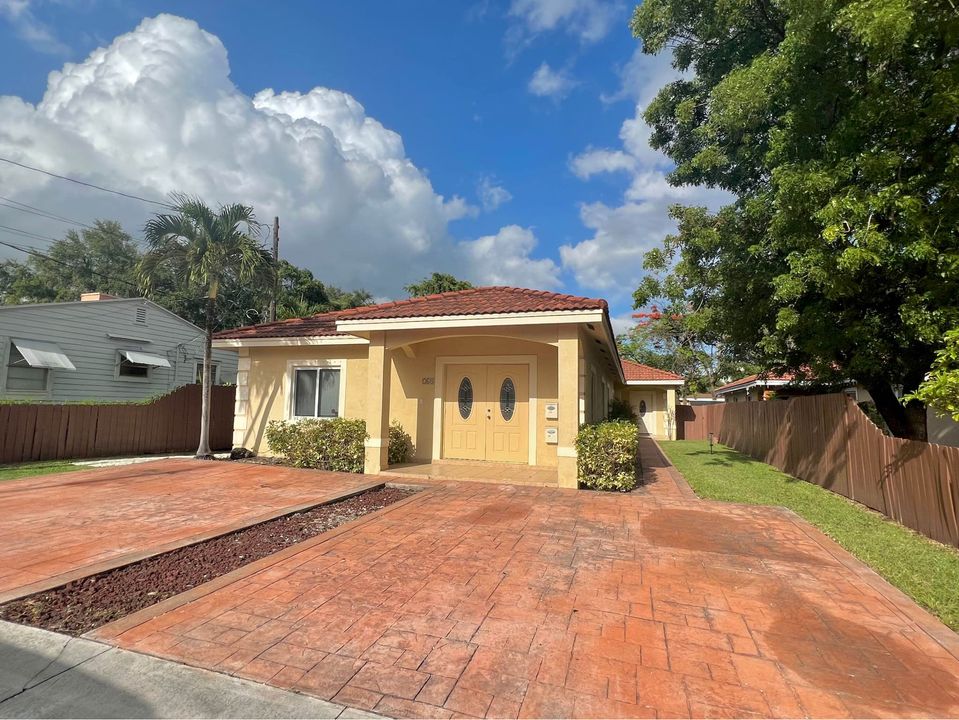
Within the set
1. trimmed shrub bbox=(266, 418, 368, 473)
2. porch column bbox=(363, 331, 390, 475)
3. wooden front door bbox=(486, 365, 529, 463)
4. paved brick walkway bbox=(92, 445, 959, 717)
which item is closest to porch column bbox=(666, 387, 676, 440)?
wooden front door bbox=(486, 365, 529, 463)

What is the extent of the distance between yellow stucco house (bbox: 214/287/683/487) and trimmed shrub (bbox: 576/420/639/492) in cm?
21

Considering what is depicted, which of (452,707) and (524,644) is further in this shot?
(524,644)

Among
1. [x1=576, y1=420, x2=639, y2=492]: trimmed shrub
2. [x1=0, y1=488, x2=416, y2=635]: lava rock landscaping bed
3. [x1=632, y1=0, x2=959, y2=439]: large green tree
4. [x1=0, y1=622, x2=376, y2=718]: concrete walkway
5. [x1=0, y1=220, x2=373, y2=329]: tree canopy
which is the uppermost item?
[x1=0, y1=220, x2=373, y2=329]: tree canopy

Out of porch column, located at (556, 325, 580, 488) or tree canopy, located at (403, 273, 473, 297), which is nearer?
porch column, located at (556, 325, 580, 488)

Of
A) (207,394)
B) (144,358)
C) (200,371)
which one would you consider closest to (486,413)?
(207,394)

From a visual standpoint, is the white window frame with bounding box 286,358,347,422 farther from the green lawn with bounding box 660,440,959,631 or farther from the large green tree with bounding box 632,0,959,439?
the large green tree with bounding box 632,0,959,439

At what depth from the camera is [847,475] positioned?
29.1ft

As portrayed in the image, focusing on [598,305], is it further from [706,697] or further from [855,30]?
[706,697]

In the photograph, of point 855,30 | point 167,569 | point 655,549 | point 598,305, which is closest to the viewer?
point 167,569

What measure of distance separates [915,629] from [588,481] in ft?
16.8

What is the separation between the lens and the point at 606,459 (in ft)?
27.7

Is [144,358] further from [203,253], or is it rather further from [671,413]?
[671,413]

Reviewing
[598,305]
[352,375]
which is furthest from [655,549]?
[352,375]

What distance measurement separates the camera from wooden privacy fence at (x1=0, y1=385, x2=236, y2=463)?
1155 cm
